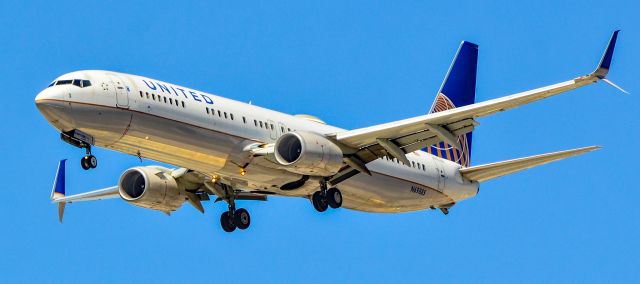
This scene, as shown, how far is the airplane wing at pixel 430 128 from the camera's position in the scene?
47156mm

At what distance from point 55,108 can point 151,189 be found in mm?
9263

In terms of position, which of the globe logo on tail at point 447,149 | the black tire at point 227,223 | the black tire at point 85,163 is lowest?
the black tire at point 85,163

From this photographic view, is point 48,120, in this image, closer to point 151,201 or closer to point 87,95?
point 87,95

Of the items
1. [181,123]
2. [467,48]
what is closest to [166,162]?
[181,123]

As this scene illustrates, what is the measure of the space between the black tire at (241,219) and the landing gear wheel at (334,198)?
444 centimetres

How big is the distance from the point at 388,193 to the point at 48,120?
48.0 ft

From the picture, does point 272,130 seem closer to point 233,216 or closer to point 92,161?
point 233,216

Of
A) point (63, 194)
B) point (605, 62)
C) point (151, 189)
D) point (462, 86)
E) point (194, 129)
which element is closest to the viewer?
point (605, 62)

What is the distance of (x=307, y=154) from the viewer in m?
49.2

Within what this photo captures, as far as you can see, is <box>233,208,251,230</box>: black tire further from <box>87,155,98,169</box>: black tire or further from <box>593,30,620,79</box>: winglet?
<box>593,30,620,79</box>: winglet

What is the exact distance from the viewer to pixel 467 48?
66.9 metres

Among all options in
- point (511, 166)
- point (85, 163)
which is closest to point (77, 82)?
point (85, 163)

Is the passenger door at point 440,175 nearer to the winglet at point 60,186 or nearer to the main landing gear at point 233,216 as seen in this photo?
the main landing gear at point 233,216

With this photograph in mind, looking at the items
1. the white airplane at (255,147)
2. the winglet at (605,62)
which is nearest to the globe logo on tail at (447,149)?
the white airplane at (255,147)
